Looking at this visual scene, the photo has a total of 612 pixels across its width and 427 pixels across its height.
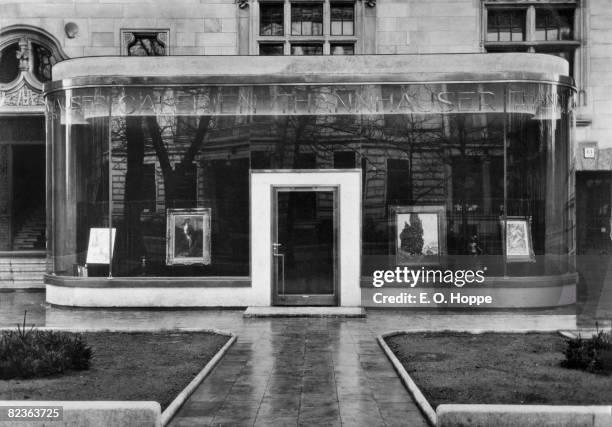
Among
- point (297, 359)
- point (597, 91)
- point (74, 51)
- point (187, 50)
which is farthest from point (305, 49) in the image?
point (297, 359)

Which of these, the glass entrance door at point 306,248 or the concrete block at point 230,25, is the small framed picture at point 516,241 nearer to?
the glass entrance door at point 306,248

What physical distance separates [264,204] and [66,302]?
4.43 metres

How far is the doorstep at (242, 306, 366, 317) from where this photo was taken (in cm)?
1499

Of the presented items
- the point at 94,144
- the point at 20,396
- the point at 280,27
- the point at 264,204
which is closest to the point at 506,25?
the point at 280,27

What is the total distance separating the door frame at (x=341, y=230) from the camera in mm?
16078

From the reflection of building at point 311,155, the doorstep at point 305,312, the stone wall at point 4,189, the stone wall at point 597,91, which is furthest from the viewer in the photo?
the stone wall at point 4,189

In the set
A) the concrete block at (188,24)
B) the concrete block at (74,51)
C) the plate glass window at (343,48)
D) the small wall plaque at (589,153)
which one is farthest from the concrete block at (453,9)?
the concrete block at (74,51)

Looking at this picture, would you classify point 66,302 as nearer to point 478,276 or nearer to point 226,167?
point 226,167

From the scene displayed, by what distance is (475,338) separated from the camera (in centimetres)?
1228

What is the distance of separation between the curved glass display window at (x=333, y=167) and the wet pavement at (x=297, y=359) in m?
1.21

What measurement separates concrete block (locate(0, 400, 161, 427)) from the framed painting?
9.64 m

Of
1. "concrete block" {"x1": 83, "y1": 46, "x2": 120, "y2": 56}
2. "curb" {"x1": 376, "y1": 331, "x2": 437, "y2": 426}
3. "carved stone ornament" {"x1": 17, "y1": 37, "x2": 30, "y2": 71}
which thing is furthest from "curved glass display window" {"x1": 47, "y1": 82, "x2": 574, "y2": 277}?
"curb" {"x1": 376, "y1": 331, "x2": 437, "y2": 426}

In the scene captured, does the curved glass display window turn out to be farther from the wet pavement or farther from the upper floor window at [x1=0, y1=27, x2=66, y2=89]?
the upper floor window at [x1=0, y1=27, x2=66, y2=89]

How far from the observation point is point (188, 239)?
16.3 meters
